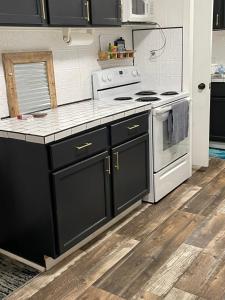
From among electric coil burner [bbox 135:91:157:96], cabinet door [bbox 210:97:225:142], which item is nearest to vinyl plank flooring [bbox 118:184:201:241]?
electric coil burner [bbox 135:91:157:96]

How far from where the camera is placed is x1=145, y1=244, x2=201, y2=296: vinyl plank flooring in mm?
2092

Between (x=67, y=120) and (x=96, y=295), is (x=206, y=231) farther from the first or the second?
(x=67, y=120)

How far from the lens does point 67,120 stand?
2396 mm

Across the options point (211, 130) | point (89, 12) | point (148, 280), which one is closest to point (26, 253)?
point (148, 280)

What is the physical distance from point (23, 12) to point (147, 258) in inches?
68.2

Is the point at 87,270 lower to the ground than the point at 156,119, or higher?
lower

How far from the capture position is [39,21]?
7.61 ft

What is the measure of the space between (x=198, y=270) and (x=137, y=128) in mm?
1136

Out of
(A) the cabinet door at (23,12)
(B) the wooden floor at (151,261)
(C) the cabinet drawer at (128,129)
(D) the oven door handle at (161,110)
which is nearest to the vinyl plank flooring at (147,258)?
(B) the wooden floor at (151,261)

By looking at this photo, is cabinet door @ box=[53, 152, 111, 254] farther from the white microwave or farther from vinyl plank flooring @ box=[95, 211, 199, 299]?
the white microwave

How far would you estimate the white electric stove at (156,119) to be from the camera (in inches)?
120

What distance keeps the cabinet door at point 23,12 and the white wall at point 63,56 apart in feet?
0.91

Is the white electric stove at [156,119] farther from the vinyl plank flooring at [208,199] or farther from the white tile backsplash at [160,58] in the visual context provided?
the vinyl plank flooring at [208,199]

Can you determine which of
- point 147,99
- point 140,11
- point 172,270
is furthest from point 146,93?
point 172,270
